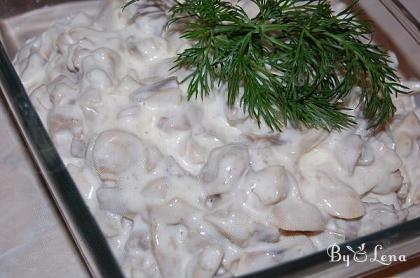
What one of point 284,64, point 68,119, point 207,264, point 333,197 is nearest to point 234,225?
point 207,264

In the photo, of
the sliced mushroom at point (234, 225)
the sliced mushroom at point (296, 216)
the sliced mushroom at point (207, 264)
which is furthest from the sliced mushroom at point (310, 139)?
the sliced mushroom at point (207, 264)

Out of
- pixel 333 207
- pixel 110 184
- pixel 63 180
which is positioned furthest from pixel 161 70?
pixel 333 207

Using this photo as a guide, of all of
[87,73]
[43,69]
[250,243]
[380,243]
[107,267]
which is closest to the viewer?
[107,267]

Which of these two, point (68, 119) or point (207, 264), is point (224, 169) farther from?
point (68, 119)

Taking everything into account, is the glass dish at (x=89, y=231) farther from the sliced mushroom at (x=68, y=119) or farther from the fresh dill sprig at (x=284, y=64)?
the fresh dill sprig at (x=284, y=64)

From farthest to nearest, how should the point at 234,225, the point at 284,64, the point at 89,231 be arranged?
the point at 284,64 < the point at 234,225 < the point at 89,231

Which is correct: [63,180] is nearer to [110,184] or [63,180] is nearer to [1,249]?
[110,184]

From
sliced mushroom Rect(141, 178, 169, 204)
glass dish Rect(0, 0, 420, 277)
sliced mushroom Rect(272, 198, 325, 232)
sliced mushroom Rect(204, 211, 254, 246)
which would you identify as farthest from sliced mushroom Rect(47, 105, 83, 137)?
sliced mushroom Rect(272, 198, 325, 232)

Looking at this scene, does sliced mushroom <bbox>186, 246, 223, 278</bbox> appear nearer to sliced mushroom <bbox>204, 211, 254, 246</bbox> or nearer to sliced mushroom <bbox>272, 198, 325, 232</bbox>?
sliced mushroom <bbox>204, 211, 254, 246</bbox>
